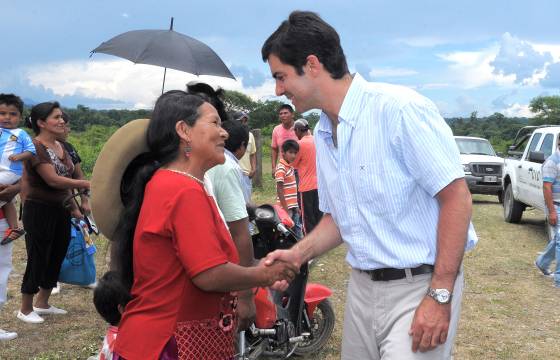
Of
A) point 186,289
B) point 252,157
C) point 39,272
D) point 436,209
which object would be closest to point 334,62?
point 436,209

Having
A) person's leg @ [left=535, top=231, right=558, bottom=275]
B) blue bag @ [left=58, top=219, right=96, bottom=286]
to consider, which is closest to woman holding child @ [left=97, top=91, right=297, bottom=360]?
blue bag @ [left=58, top=219, right=96, bottom=286]

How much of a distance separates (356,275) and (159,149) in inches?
37.5

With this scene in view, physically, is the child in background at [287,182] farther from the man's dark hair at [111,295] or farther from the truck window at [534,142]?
the man's dark hair at [111,295]

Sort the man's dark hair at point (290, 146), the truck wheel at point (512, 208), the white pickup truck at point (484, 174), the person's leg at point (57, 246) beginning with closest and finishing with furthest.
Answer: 1. the person's leg at point (57, 246)
2. the man's dark hair at point (290, 146)
3. the truck wheel at point (512, 208)
4. the white pickup truck at point (484, 174)

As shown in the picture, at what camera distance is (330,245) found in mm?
2770

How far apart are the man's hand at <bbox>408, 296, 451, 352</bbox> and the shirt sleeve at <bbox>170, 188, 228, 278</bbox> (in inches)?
29.6

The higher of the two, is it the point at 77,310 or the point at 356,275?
the point at 356,275

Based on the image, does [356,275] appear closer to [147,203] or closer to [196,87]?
[147,203]

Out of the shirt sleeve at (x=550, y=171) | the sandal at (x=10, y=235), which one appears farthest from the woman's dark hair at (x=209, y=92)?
the shirt sleeve at (x=550, y=171)

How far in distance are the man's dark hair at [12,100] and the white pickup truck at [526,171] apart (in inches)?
292

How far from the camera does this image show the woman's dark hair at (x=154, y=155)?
2336mm

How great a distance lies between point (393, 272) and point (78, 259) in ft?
15.4

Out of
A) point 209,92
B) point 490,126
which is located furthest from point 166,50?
point 490,126

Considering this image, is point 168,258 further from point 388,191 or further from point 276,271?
point 388,191
